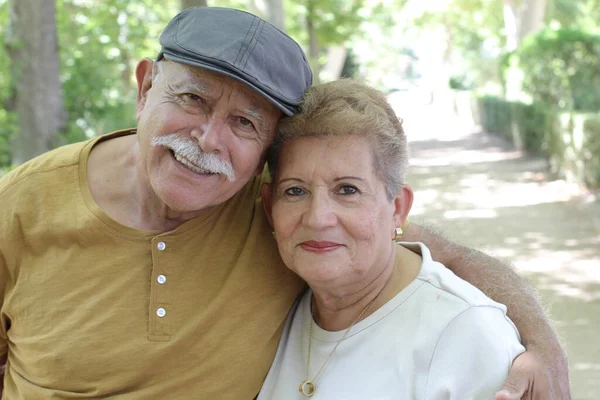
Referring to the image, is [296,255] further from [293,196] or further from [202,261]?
[202,261]

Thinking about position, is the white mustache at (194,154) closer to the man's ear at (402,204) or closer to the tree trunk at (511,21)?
the man's ear at (402,204)

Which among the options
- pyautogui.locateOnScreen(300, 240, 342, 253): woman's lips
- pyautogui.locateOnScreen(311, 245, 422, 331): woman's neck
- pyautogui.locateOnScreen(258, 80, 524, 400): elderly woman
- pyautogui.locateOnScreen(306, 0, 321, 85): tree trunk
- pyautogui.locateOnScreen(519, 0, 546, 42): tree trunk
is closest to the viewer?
pyautogui.locateOnScreen(258, 80, 524, 400): elderly woman

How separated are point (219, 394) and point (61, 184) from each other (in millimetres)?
904

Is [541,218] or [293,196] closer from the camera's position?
[293,196]

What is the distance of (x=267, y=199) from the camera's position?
2.61 meters

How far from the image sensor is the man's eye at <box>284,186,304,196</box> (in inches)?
95.4

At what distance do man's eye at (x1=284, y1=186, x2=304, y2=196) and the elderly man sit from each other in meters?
0.15

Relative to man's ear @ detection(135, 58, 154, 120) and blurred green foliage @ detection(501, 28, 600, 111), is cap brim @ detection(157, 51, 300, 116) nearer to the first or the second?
man's ear @ detection(135, 58, 154, 120)

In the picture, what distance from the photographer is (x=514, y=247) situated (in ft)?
32.1

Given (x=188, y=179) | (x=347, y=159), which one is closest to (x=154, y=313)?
(x=188, y=179)

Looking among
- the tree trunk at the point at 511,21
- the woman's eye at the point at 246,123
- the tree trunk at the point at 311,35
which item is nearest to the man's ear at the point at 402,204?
the woman's eye at the point at 246,123

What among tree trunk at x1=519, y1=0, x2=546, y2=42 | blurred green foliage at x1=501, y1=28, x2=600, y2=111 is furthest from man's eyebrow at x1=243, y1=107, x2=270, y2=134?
tree trunk at x1=519, y1=0, x2=546, y2=42

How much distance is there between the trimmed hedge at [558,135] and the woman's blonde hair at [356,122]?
10.1 meters

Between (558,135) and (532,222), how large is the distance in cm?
382
